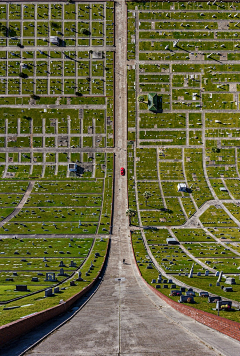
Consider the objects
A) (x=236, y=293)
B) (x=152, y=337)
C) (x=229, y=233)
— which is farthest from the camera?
(x=229, y=233)

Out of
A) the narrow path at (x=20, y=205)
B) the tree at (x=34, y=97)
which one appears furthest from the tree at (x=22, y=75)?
the narrow path at (x=20, y=205)

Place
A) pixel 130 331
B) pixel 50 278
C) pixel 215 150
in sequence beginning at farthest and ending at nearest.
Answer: pixel 215 150
pixel 50 278
pixel 130 331

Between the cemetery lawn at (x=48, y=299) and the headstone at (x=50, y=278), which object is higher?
the cemetery lawn at (x=48, y=299)

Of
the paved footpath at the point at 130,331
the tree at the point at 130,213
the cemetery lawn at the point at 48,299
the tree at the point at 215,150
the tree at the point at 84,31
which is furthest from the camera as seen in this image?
the tree at the point at 84,31

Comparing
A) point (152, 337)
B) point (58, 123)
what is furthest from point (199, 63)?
point (152, 337)

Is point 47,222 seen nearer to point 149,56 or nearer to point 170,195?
point 170,195

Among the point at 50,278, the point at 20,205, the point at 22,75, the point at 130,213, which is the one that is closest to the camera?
the point at 50,278

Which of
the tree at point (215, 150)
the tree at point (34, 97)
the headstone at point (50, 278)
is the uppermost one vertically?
the tree at point (34, 97)

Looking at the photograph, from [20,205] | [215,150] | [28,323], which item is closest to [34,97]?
[20,205]

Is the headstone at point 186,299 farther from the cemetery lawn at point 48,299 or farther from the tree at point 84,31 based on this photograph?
the tree at point 84,31

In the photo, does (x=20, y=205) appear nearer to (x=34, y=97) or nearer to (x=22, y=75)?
(x=34, y=97)

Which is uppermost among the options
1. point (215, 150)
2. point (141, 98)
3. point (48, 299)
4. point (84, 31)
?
point (84, 31)
